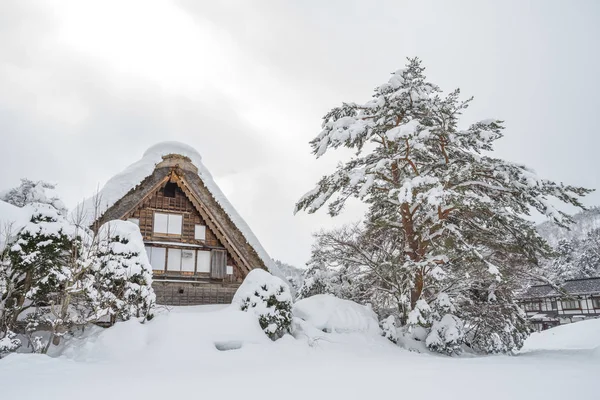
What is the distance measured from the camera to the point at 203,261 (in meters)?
15.1

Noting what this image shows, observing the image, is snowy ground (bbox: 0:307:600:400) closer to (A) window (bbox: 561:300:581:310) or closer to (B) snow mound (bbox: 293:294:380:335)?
(B) snow mound (bbox: 293:294:380:335)

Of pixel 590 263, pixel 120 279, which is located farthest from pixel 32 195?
pixel 590 263

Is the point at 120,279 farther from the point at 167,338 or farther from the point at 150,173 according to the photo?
the point at 150,173

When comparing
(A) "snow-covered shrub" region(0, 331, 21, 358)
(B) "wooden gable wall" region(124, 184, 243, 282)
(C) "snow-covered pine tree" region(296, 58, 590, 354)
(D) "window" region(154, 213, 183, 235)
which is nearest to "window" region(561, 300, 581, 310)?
(C) "snow-covered pine tree" region(296, 58, 590, 354)

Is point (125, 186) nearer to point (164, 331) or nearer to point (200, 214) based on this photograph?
point (200, 214)

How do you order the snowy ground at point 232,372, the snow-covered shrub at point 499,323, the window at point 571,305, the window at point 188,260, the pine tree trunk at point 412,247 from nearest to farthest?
1. the snowy ground at point 232,372
2. the pine tree trunk at point 412,247
3. the snow-covered shrub at point 499,323
4. the window at point 188,260
5. the window at point 571,305

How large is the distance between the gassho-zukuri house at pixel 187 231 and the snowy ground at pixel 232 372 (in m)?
5.39

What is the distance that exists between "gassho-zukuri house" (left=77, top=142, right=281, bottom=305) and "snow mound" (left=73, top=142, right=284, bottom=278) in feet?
0.11

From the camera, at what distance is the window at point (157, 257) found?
1424cm

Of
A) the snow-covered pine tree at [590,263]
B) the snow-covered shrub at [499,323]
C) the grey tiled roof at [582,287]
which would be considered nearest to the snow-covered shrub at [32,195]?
the snow-covered shrub at [499,323]

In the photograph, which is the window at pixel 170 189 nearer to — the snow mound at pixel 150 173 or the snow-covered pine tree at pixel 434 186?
the snow mound at pixel 150 173

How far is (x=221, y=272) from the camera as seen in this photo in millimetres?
14938

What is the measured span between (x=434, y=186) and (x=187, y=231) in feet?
30.9

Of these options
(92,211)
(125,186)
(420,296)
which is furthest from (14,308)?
(420,296)
